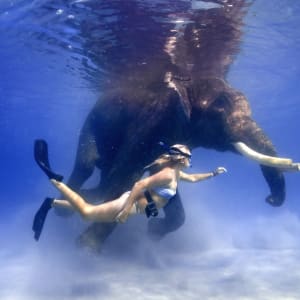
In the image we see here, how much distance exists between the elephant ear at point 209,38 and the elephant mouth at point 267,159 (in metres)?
4.37

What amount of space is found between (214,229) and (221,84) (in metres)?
8.17

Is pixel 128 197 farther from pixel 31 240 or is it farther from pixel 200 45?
pixel 31 240

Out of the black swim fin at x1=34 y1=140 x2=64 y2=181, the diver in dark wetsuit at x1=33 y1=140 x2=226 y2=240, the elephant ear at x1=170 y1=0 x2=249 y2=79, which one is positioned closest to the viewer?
the diver in dark wetsuit at x1=33 y1=140 x2=226 y2=240

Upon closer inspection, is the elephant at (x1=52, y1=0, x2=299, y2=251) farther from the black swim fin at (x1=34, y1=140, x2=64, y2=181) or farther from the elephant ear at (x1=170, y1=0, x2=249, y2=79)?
the black swim fin at (x1=34, y1=140, x2=64, y2=181)

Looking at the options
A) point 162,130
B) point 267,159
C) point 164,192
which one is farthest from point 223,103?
point 164,192

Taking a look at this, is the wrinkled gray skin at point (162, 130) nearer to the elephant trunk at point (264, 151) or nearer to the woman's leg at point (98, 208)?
the elephant trunk at point (264, 151)

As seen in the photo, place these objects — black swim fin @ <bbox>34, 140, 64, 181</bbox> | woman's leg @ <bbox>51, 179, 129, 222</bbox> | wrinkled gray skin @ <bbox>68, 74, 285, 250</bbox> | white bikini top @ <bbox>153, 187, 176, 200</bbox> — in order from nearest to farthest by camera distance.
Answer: white bikini top @ <bbox>153, 187, 176, 200</bbox>
woman's leg @ <bbox>51, 179, 129, 222</bbox>
black swim fin @ <bbox>34, 140, 64, 181</bbox>
wrinkled gray skin @ <bbox>68, 74, 285, 250</bbox>

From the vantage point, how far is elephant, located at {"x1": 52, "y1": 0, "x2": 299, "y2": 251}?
10617 millimetres

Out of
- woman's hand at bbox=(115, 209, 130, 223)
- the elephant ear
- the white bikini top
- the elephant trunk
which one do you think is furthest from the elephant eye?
woman's hand at bbox=(115, 209, 130, 223)

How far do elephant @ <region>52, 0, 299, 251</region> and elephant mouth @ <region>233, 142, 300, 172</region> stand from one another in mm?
24

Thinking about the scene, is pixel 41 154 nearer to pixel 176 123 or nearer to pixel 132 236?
pixel 176 123

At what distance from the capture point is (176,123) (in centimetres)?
1162

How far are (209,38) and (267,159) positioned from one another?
6268 millimetres

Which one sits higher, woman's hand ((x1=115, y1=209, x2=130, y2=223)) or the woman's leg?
woman's hand ((x1=115, y1=209, x2=130, y2=223))
